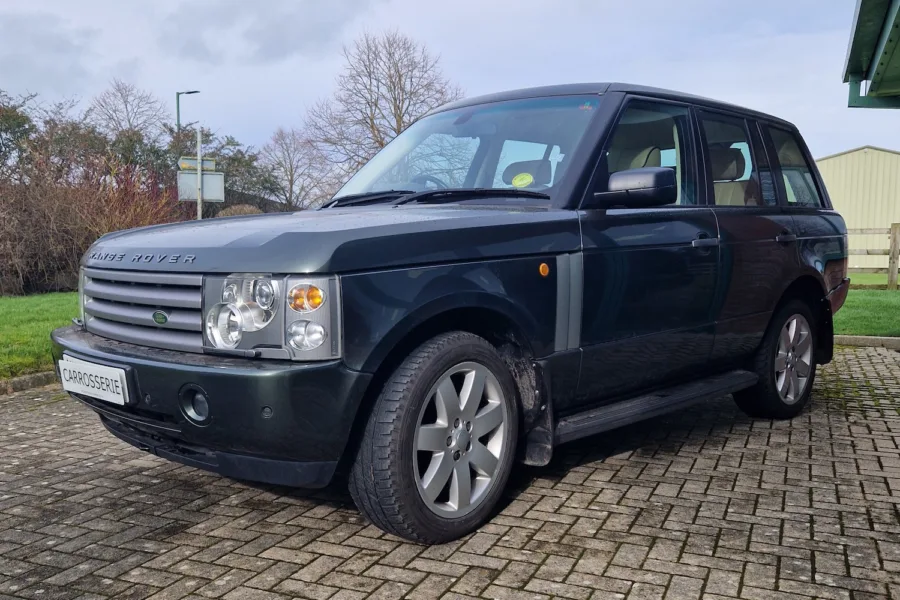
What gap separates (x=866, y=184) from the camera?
32.7m

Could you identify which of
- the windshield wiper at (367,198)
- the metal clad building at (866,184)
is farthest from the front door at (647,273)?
the metal clad building at (866,184)

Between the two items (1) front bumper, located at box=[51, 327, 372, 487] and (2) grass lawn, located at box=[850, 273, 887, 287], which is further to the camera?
(2) grass lawn, located at box=[850, 273, 887, 287]

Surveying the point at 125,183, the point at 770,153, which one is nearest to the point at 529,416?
the point at 770,153

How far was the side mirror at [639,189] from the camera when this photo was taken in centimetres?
371

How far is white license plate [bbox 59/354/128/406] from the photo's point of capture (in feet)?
10.3

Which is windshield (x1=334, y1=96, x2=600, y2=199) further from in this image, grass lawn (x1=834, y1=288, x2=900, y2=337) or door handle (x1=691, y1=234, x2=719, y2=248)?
grass lawn (x1=834, y1=288, x2=900, y2=337)

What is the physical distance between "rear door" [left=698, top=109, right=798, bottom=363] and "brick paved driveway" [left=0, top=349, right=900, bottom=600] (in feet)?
2.35

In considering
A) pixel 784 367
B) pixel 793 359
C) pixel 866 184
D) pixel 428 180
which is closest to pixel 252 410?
pixel 428 180

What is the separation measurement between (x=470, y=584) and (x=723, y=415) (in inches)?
134

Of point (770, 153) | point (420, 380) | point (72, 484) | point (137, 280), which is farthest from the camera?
point (770, 153)

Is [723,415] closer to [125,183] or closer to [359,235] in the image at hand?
[359,235]

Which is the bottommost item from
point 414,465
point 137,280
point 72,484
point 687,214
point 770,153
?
point 72,484

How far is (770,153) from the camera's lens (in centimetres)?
544

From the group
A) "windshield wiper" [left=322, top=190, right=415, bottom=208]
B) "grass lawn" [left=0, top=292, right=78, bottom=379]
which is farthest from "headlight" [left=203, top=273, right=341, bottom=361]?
"grass lawn" [left=0, top=292, right=78, bottom=379]
